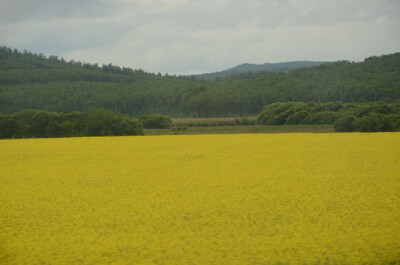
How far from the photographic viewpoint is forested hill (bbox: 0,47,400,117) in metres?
83.6

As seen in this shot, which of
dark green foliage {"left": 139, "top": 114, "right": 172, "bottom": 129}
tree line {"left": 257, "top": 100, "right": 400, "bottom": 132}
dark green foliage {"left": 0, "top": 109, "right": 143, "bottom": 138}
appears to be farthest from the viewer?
dark green foliage {"left": 139, "top": 114, "right": 172, "bottom": 129}

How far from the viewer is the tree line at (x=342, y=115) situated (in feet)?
138

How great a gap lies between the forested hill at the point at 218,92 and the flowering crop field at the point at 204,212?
185ft

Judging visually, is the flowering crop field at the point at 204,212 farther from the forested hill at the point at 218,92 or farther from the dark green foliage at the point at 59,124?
the forested hill at the point at 218,92

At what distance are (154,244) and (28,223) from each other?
130 inches

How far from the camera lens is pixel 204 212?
36.5ft

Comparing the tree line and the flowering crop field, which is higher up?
the tree line

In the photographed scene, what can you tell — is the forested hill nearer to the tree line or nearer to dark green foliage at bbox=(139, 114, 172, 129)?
the tree line

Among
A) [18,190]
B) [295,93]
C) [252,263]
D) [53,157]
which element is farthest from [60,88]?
[252,263]

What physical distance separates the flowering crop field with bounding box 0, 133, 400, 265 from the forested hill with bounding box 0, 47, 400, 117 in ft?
185

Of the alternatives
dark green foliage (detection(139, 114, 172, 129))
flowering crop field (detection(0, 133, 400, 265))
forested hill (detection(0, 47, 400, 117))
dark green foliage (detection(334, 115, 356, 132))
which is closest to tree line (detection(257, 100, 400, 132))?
dark green foliage (detection(334, 115, 356, 132))

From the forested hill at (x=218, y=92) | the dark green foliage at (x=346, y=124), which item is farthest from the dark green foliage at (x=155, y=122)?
the forested hill at (x=218, y=92)

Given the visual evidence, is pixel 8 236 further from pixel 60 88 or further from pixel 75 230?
pixel 60 88

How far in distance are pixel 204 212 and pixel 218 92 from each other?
110 m
